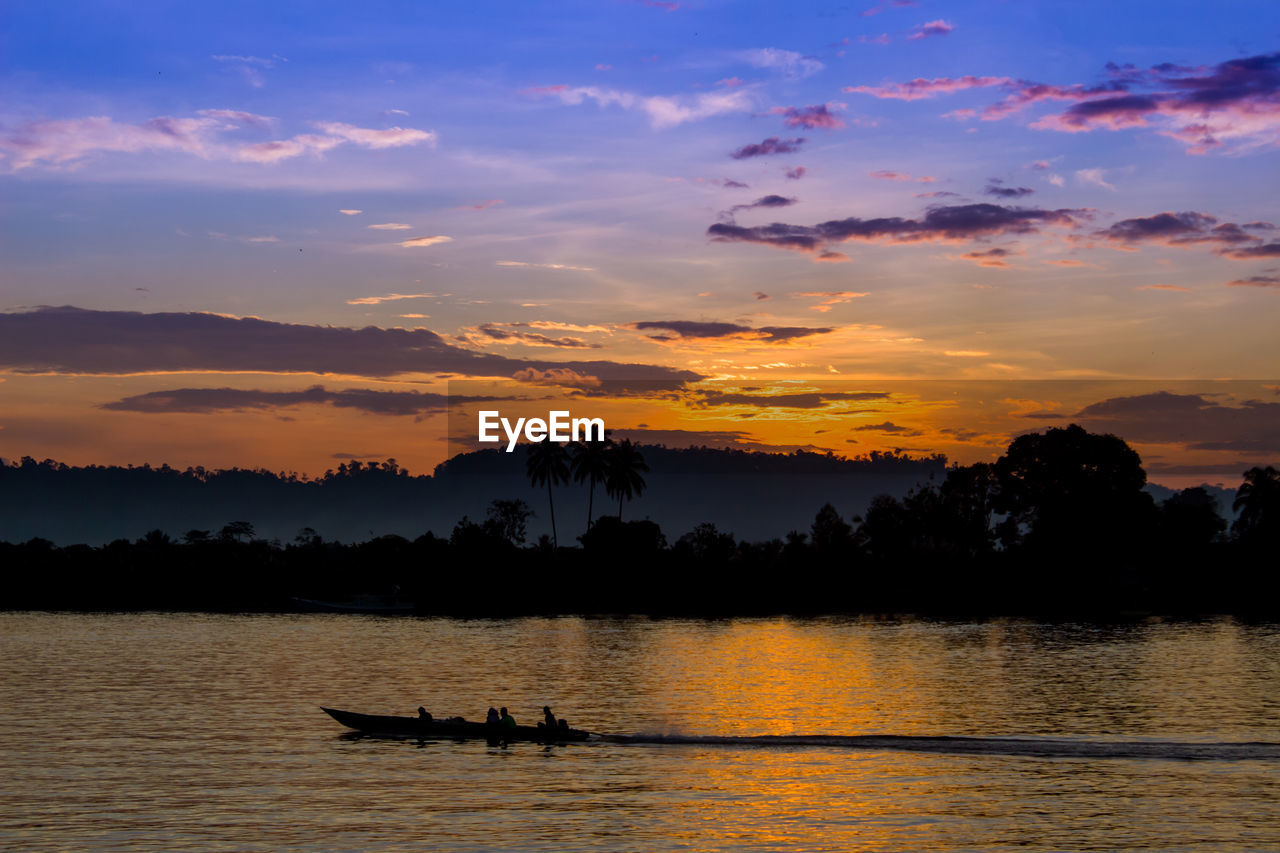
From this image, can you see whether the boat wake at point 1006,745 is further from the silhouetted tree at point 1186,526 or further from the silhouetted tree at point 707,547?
the silhouetted tree at point 707,547

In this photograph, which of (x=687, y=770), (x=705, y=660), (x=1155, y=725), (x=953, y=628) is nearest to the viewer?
(x=687, y=770)

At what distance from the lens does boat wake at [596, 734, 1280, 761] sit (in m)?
53.2

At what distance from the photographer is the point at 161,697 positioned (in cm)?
7819

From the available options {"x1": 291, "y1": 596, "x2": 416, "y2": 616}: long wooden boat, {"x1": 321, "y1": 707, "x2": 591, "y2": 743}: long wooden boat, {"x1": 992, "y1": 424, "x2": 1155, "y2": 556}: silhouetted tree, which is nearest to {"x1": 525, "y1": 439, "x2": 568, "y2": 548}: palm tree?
{"x1": 291, "y1": 596, "x2": 416, "y2": 616}: long wooden boat

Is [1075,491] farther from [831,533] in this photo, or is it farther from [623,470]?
[623,470]

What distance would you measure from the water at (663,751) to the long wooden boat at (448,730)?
80 centimetres

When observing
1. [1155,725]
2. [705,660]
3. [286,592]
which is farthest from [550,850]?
[286,592]

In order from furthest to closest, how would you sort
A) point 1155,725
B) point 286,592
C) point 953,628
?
point 286,592
point 953,628
point 1155,725

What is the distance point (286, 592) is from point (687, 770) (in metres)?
144

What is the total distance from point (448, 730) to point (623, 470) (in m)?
124

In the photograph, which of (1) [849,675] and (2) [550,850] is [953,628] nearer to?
(1) [849,675]

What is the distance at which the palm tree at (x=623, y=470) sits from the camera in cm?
18100

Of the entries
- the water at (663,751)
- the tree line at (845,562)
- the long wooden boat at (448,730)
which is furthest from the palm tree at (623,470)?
the long wooden boat at (448,730)

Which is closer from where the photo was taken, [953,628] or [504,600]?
[953,628]
